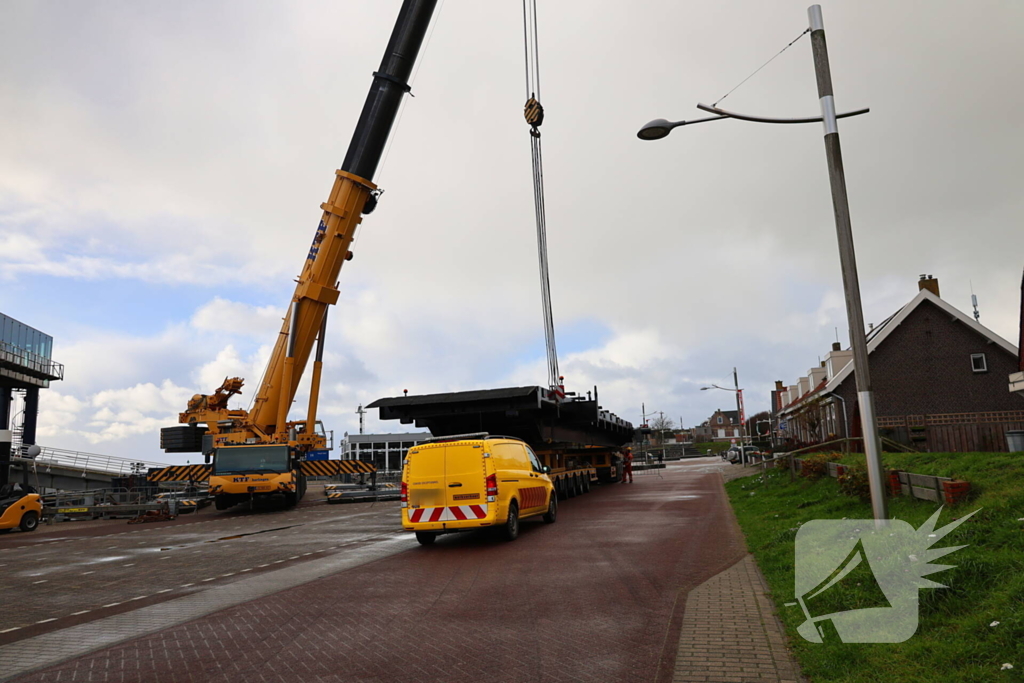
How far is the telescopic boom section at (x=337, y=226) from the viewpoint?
901 inches

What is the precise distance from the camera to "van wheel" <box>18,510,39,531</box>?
21438 millimetres

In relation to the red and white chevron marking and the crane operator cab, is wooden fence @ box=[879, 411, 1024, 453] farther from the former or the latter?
the crane operator cab

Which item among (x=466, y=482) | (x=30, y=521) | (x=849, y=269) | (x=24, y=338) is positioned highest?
(x=24, y=338)

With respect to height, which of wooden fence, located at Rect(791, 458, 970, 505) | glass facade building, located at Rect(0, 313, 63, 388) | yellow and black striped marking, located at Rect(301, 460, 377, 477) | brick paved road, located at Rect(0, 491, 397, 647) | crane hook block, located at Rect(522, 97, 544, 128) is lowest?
brick paved road, located at Rect(0, 491, 397, 647)

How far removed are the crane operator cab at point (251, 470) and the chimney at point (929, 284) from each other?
32.9 m

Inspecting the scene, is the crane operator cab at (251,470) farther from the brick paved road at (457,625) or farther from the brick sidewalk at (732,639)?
the brick sidewalk at (732,639)

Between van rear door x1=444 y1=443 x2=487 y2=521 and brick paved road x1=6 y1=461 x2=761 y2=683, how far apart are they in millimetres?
1072

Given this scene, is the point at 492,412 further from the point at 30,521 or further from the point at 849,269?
the point at 30,521

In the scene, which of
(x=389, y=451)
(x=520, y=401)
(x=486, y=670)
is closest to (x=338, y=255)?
(x=520, y=401)

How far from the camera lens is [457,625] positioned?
6957mm

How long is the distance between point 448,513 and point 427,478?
78cm

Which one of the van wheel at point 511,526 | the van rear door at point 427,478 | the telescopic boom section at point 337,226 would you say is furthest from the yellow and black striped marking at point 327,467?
the van wheel at point 511,526

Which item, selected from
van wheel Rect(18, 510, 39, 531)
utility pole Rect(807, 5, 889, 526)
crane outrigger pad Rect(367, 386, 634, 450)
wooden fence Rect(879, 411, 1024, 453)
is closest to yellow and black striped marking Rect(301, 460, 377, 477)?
crane outrigger pad Rect(367, 386, 634, 450)

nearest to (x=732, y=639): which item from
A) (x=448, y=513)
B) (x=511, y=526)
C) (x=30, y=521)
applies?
(x=448, y=513)
